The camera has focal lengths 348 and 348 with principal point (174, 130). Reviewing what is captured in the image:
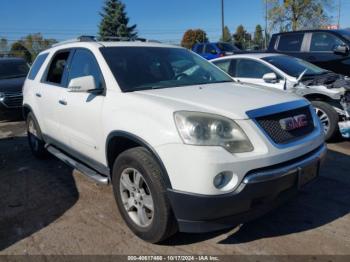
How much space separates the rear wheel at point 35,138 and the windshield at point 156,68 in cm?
217

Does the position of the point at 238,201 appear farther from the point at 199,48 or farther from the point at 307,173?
the point at 199,48

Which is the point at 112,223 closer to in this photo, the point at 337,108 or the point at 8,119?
the point at 337,108

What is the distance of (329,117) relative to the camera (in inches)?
229

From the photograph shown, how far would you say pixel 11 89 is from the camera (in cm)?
897

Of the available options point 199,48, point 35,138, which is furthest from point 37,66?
point 199,48

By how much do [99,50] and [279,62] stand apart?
14.5 feet

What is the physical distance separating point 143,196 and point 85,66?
1.75 m

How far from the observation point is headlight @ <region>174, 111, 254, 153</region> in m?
2.56

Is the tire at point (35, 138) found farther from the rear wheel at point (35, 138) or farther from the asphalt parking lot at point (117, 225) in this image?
the asphalt parking lot at point (117, 225)

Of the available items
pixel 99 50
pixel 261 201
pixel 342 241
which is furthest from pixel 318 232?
pixel 99 50

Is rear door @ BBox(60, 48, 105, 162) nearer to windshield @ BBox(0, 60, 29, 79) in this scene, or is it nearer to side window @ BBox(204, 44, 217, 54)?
windshield @ BBox(0, 60, 29, 79)

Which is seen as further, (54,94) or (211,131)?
(54,94)

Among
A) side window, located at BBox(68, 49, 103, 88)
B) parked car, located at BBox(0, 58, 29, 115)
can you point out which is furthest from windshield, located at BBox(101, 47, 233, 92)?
parked car, located at BBox(0, 58, 29, 115)

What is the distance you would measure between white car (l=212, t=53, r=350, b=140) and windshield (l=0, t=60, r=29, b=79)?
251 inches
